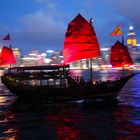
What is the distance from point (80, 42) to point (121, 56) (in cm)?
1643

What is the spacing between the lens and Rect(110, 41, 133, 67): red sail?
54.5 metres

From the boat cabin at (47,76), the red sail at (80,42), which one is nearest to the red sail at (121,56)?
the boat cabin at (47,76)

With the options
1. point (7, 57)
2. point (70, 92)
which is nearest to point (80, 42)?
point (70, 92)

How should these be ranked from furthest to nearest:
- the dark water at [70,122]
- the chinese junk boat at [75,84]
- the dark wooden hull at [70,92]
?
the chinese junk boat at [75,84] → the dark wooden hull at [70,92] → the dark water at [70,122]

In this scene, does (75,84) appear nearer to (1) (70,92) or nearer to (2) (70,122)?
(1) (70,92)

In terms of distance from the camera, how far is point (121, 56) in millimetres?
55000

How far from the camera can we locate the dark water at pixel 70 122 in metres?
22.1

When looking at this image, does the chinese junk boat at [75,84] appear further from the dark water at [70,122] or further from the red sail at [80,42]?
the dark water at [70,122]

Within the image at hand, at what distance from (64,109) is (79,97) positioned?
216 inches

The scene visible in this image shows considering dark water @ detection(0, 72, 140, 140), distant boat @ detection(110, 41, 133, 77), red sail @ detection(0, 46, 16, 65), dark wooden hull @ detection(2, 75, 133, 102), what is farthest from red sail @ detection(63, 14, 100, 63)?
red sail @ detection(0, 46, 16, 65)

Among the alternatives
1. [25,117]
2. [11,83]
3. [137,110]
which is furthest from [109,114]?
[11,83]

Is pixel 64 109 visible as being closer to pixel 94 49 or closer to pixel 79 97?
pixel 79 97

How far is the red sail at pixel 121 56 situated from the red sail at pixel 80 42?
49.2 ft

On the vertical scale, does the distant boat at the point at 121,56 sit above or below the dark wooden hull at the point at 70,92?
above
